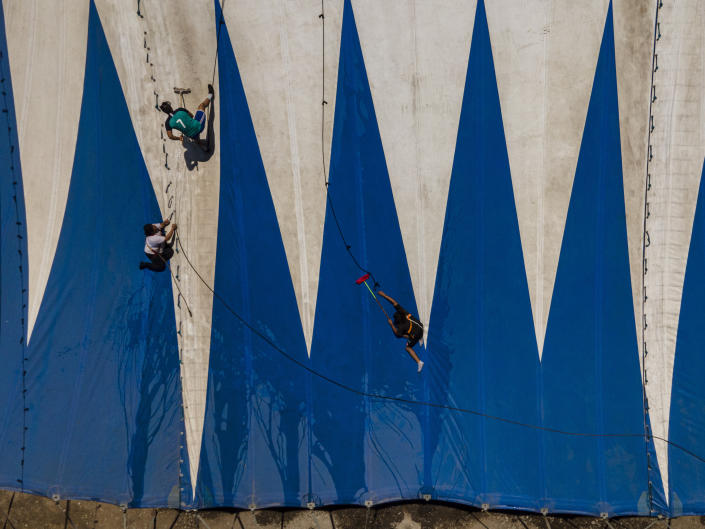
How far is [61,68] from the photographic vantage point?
Answer: 24.1 feet

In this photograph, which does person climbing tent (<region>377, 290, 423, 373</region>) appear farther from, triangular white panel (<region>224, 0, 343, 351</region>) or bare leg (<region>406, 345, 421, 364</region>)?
triangular white panel (<region>224, 0, 343, 351</region>)

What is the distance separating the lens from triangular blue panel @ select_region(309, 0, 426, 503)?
287 inches

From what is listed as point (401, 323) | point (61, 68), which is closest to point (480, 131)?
point (401, 323)

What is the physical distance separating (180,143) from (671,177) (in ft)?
26.8

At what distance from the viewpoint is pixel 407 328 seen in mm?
7199

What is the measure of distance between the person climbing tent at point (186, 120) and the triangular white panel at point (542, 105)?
15.8 ft

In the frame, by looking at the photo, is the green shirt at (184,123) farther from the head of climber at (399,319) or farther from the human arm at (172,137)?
the head of climber at (399,319)

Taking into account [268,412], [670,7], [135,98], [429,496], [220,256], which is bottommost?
[429,496]

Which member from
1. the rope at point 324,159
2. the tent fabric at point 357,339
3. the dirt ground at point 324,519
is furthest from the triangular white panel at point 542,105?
the dirt ground at point 324,519

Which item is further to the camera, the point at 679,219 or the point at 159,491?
the point at 679,219

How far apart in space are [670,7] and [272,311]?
26.8 ft

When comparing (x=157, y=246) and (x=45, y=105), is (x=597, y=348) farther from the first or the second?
Answer: (x=45, y=105)

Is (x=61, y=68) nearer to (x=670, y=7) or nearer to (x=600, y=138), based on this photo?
(x=600, y=138)

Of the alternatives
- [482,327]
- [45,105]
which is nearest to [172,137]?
[45,105]
